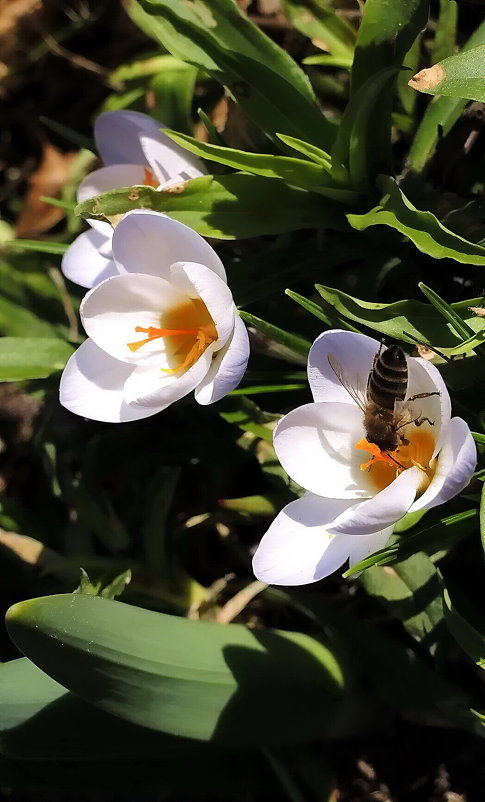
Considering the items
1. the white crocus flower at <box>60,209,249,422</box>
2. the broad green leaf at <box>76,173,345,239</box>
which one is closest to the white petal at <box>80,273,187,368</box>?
the white crocus flower at <box>60,209,249,422</box>

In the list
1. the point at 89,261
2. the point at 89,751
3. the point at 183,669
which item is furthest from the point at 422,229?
the point at 89,751

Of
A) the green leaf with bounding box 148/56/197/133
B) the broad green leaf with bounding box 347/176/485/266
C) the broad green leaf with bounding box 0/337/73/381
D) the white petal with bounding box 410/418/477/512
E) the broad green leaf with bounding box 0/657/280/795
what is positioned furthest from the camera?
the green leaf with bounding box 148/56/197/133

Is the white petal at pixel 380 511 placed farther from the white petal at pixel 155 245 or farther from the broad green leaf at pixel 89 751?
the broad green leaf at pixel 89 751

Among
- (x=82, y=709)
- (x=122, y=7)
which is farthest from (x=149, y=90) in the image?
(x=82, y=709)

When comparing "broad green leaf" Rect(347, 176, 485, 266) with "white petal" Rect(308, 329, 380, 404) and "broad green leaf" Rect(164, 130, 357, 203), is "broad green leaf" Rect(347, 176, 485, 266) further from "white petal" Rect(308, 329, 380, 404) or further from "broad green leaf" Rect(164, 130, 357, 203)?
"white petal" Rect(308, 329, 380, 404)

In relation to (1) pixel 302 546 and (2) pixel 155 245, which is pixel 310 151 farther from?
(1) pixel 302 546

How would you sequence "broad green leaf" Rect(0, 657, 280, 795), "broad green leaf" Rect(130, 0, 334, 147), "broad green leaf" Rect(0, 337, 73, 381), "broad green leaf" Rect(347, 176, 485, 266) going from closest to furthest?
"broad green leaf" Rect(347, 176, 485, 266) < "broad green leaf" Rect(0, 657, 280, 795) < "broad green leaf" Rect(130, 0, 334, 147) < "broad green leaf" Rect(0, 337, 73, 381)

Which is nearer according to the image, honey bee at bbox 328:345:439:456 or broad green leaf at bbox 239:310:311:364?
honey bee at bbox 328:345:439:456
